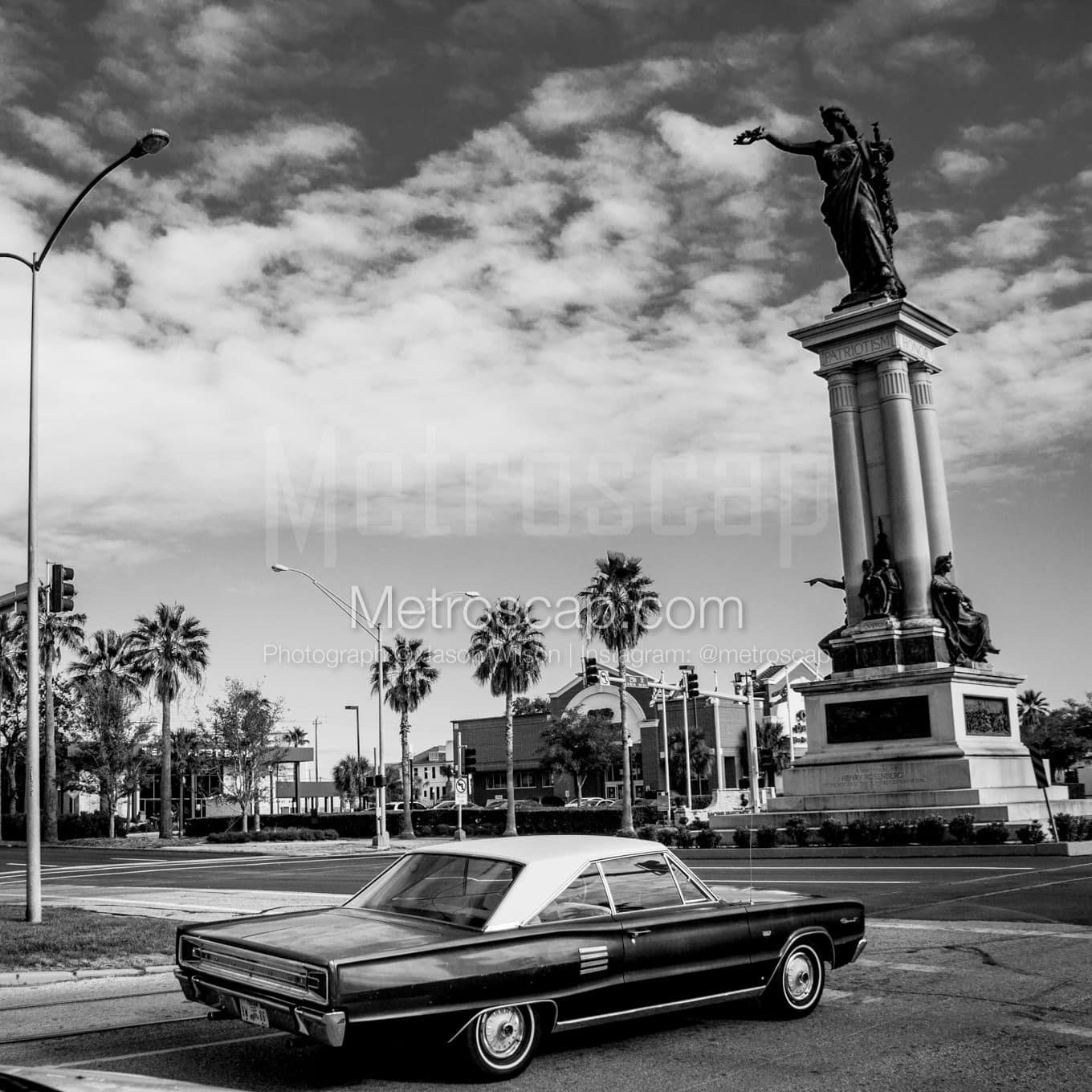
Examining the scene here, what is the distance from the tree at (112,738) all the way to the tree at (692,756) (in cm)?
5103

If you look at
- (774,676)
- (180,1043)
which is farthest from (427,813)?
(180,1043)

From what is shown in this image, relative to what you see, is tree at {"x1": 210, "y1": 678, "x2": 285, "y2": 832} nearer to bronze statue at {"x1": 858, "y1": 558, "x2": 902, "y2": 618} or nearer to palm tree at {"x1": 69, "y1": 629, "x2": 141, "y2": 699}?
palm tree at {"x1": 69, "y1": 629, "x2": 141, "y2": 699}

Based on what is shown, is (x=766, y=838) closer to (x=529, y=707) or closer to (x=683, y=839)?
(x=683, y=839)

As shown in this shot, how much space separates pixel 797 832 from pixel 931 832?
3.36 metres

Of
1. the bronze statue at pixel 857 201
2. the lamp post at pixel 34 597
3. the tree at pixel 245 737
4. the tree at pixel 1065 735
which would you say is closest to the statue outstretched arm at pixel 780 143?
the bronze statue at pixel 857 201

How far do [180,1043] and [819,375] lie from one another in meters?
28.4

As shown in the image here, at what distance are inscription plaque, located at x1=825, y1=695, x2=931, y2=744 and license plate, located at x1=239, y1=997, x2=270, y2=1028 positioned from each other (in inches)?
955

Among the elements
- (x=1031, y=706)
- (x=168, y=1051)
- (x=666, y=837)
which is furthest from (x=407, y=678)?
(x=1031, y=706)

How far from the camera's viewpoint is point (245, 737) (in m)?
57.8

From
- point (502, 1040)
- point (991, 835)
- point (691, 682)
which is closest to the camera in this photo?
point (502, 1040)

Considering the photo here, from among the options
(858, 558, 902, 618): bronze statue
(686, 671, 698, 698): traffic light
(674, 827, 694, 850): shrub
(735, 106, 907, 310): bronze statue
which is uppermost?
(735, 106, 907, 310): bronze statue

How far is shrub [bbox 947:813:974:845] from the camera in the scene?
23531 mm

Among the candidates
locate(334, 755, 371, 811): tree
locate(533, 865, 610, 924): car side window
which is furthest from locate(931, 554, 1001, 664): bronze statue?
locate(334, 755, 371, 811): tree

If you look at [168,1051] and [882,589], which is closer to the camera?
[168,1051]
